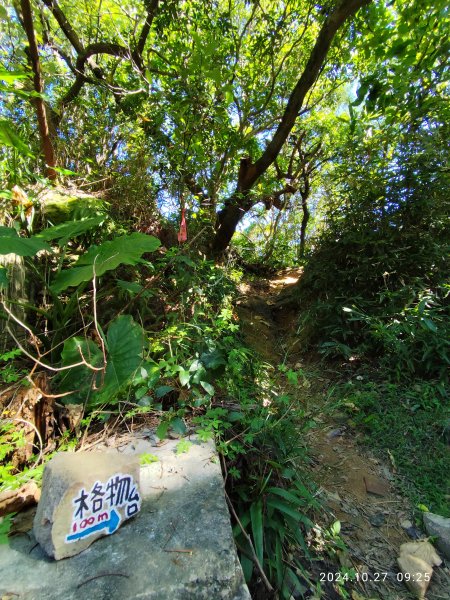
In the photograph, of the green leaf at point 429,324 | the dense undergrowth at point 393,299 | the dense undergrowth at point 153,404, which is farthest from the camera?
the green leaf at point 429,324

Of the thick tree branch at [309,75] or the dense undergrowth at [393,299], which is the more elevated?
the thick tree branch at [309,75]

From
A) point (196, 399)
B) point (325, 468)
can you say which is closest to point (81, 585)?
point (196, 399)

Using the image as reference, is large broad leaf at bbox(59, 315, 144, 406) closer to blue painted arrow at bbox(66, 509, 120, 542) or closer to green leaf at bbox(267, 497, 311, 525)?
blue painted arrow at bbox(66, 509, 120, 542)

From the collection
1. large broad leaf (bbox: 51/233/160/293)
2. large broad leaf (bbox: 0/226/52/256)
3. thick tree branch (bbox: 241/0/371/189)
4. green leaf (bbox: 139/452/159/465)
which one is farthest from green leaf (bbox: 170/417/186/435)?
thick tree branch (bbox: 241/0/371/189)

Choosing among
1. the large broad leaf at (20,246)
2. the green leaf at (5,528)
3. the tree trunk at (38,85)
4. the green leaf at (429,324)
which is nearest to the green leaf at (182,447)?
the green leaf at (5,528)

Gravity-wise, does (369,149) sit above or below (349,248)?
above

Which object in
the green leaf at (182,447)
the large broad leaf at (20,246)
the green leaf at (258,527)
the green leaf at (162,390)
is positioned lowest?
the green leaf at (258,527)

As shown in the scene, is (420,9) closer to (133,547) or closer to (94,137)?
(94,137)

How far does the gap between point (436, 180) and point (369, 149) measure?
0.67m

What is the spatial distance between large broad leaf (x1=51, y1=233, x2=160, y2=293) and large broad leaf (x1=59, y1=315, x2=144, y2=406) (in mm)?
290

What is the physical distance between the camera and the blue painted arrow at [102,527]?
0.94 m

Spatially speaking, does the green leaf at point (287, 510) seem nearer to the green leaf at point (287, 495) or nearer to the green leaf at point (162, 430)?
the green leaf at point (287, 495)

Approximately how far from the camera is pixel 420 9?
7.57 ft

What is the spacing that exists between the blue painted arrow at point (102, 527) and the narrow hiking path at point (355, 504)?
92 centimetres
